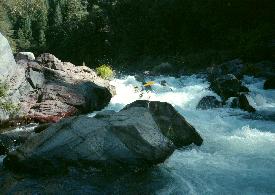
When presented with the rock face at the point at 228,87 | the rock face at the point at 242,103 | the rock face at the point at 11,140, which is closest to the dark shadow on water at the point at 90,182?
the rock face at the point at 11,140

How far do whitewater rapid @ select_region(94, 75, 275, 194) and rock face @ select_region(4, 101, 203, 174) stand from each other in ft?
1.79

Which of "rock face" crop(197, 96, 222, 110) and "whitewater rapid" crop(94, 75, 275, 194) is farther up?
"rock face" crop(197, 96, 222, 110)

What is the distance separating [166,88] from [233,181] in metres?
10.5

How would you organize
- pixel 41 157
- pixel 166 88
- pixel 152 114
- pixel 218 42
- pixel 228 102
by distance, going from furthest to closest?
pixel 218 42
pixel 166 88
pixel 228 102
pixel 152 114
pixel 41 157

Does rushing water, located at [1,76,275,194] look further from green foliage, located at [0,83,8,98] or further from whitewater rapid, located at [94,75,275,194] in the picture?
green foliage, located at [0,83,8,98]

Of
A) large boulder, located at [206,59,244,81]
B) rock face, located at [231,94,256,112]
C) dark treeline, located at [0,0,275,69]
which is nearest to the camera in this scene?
rock face, located at [231,94,256,112]

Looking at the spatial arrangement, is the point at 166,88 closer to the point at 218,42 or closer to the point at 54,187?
A: the point at 54,187

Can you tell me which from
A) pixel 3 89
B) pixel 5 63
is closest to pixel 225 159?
pixel 3 89

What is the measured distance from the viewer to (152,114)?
9.37m

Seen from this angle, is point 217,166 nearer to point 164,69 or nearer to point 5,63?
point 5,63

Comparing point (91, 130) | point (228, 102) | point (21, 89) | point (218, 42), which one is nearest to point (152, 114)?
point (91, 130)

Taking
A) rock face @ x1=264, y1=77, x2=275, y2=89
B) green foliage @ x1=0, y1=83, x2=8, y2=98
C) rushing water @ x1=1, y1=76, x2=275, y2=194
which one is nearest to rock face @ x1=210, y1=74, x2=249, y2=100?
rock face @ x1=264, y1=77, x2=275, y2=89

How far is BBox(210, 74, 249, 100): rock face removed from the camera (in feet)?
46.4

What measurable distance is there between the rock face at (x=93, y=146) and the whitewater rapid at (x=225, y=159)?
1.79ft
